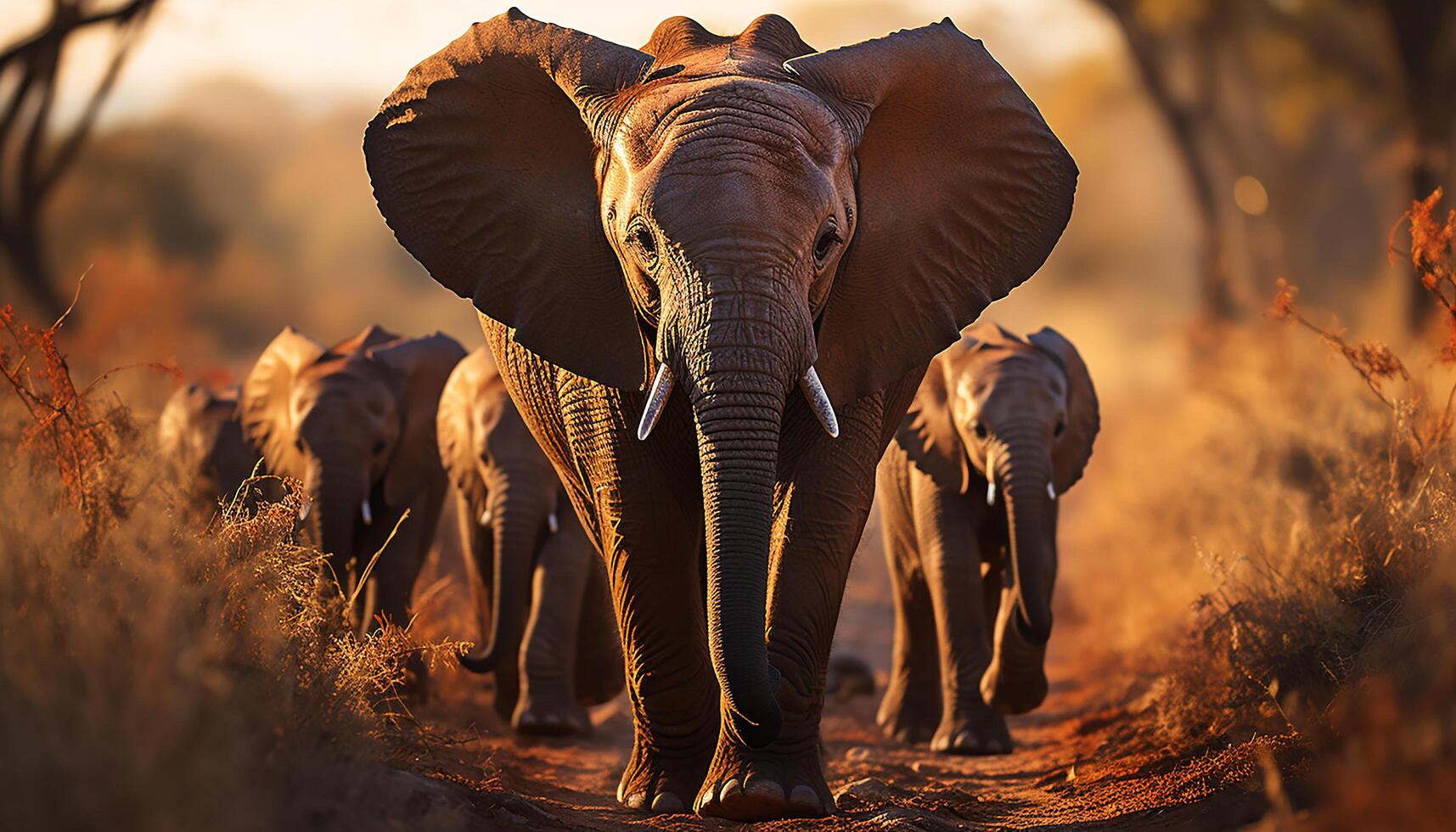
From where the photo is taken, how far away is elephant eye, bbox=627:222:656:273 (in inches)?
232

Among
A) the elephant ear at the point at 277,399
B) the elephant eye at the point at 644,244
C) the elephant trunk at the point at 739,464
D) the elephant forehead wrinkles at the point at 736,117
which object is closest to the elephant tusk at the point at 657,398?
the elephant trunk at the point at 739,464

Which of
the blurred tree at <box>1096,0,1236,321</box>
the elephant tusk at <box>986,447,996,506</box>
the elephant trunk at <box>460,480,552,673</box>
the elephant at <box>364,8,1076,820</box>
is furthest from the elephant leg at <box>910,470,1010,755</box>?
the blurred tree at <box>1096,0,1236,321</box>

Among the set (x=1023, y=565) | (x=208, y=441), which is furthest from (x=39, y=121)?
(x=1023, y=565)

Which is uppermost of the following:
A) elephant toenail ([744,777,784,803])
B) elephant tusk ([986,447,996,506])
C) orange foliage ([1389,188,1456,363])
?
orange foliage ([1389,188,1456,363])

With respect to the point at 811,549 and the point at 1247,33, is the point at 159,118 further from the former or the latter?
the point at 811,549

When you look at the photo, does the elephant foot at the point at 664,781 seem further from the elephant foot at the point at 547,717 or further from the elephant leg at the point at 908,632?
the elephant leg at the point at 908,632

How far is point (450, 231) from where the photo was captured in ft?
22.6

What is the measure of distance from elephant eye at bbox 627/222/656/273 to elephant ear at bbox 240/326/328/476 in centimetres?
473

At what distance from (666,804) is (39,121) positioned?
17320 millimetres

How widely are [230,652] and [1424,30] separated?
1644 cm

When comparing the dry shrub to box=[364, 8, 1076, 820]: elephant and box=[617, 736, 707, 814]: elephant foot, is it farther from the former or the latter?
box=[364, 8, 1076, 820]: elephant

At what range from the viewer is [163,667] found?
15.2ft

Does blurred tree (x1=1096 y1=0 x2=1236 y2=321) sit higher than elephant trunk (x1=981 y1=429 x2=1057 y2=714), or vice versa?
blurred tree (x1=1096 y1=0 x2=1236 y2=321)

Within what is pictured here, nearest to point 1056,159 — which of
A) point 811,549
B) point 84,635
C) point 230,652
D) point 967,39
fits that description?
point 967,39
